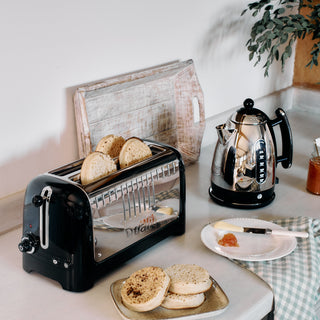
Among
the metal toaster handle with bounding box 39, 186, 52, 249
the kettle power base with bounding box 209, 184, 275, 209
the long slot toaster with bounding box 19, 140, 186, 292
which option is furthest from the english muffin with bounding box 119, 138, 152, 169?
the kettle power base with bounding box 209, 184, 275, 209

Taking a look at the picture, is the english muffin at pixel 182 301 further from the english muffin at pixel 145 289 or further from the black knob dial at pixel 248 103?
the black knob dial at pixel 248 103

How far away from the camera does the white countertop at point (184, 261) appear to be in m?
0.97

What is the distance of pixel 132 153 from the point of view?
1.12 meters

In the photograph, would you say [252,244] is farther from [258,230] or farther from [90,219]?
[90,219]

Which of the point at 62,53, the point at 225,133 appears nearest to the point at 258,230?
the point at 225,133

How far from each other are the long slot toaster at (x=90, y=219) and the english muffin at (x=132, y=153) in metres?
0.03

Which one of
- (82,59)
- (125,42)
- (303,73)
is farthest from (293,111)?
(82,59)

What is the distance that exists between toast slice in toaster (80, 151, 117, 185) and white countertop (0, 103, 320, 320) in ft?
0.71

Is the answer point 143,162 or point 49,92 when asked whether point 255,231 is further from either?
point 49,92

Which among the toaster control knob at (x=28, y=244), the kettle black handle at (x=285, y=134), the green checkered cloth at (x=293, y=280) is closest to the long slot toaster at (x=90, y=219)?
the toaster control knob at (x=28, y=244)

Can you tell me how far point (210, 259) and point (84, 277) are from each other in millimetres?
292

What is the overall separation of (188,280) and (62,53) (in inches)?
25.7

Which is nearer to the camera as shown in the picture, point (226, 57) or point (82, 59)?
point (82, 59)

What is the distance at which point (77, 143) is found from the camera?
4.51ft
